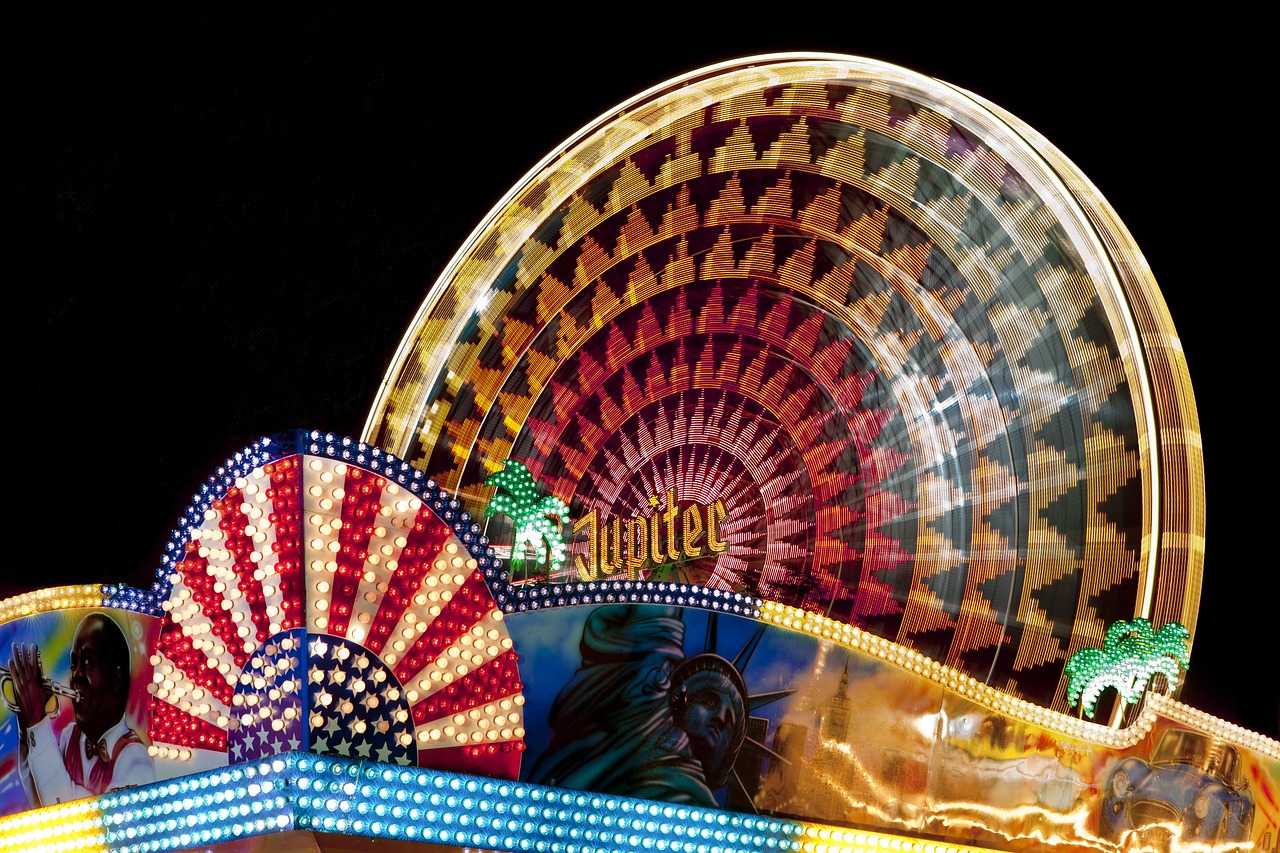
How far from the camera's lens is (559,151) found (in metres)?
12.5

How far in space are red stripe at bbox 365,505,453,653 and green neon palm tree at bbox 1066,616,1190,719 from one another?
6182 millimetres

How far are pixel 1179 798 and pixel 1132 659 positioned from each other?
51.9 inches

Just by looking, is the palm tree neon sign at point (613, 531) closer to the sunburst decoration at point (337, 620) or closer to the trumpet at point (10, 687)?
the sunburst decoration at point (337, 620)

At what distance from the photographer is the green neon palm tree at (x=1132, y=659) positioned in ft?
36.6

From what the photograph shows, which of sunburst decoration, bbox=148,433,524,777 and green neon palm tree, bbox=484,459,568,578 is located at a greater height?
green neon palm tree, bbox=484,459,568,578

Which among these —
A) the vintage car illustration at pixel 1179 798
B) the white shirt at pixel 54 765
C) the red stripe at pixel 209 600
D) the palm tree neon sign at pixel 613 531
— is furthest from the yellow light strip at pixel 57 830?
the vintage car illustration at pixel 1179 798

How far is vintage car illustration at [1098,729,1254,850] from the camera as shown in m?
10.0

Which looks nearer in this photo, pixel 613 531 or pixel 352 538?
pixel 352 538

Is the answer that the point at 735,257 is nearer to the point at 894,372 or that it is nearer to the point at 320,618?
the point at 894,372

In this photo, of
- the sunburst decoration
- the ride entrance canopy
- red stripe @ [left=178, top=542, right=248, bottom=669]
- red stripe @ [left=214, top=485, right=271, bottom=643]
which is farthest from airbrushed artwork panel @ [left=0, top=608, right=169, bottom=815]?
the ride entrance canopy

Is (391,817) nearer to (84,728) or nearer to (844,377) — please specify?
(84,728)

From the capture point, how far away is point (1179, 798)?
1016cm

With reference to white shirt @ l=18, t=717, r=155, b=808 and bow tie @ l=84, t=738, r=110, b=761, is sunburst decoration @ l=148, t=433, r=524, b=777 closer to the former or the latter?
white shirt @ l=18, t=717, r=155, b=808

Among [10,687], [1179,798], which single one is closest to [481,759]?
[10,687]
